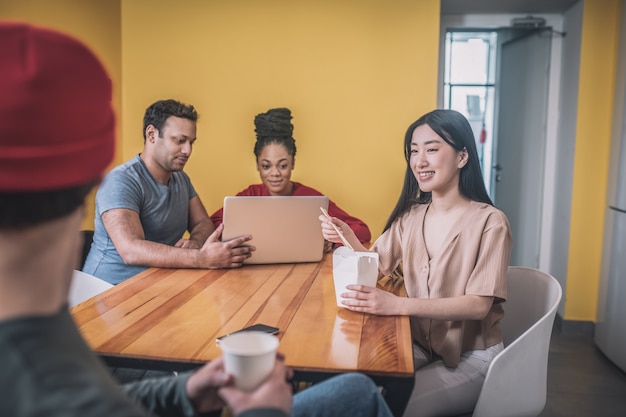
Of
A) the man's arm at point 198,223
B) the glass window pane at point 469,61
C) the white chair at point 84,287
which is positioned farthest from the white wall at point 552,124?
the white chair at point 84,287

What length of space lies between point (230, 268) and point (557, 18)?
3.36m

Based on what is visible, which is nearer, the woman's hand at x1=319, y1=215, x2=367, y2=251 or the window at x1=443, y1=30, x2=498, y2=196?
the woman's hand at x1=319, y1=215, x2=367, y2=251

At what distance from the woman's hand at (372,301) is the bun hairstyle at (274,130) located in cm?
161

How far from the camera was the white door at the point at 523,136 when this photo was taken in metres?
4.25

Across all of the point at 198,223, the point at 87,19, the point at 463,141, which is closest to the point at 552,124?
the point at 463,141

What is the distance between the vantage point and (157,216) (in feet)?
8.41

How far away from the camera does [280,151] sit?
302cm

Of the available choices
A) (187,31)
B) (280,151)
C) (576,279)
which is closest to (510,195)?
(576,279)

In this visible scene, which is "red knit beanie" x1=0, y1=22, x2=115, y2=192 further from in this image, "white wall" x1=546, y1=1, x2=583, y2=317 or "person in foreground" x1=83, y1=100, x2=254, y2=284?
"white wall" x1=546, y1=1, x2=583, y2=317

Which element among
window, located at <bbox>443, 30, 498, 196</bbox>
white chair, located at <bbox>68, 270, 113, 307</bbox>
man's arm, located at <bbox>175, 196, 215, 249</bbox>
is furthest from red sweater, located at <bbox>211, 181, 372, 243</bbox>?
window, located at <bbox>443, 30, 498, 196</bbox>

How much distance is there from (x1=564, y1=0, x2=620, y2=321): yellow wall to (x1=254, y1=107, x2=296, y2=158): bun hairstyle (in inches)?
82.4

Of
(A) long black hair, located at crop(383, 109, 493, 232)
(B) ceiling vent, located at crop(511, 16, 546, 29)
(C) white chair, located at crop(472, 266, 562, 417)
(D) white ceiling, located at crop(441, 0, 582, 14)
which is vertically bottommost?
(C) white chair, located at crop(472, 266, 562, 417)

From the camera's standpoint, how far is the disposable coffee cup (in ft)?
5.08

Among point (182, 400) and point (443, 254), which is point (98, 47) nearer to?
point (443, 254)
